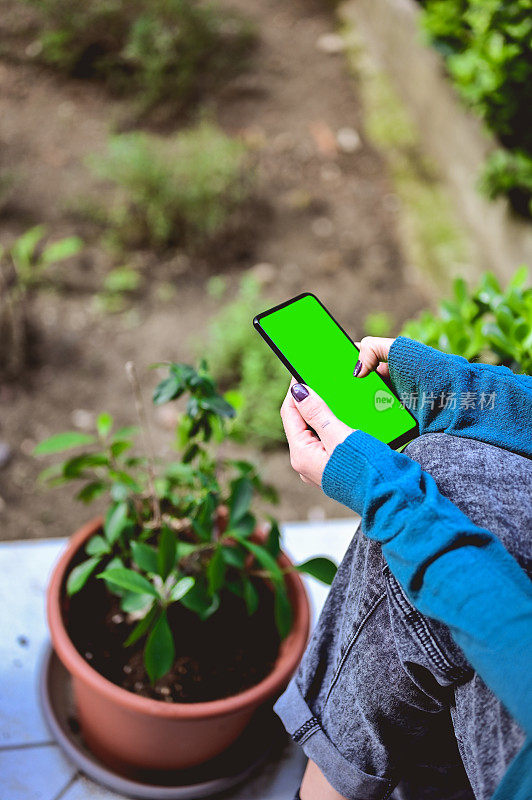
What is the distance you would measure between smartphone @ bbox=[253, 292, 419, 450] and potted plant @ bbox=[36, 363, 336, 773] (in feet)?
0.74

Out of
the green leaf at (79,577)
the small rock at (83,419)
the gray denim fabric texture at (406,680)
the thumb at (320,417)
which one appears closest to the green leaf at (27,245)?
the small rock at (83,419)

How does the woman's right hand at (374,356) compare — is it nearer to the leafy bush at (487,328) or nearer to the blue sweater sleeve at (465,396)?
the blue sweater sleeve at (465,396)

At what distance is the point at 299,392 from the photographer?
Answer: 1.15m

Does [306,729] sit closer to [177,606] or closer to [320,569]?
[320,569]

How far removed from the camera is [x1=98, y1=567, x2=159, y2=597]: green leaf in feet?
4.38

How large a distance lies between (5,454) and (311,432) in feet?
5.49

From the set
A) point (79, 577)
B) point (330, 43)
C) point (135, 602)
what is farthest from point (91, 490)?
point (330, 43)

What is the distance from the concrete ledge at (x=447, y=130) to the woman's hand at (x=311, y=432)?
2319mm

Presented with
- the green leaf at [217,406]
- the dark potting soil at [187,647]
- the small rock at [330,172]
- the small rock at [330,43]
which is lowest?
the dark potting soil at [187,647]

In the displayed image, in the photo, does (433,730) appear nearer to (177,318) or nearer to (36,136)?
(177,318)

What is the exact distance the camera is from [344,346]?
4.17 feet

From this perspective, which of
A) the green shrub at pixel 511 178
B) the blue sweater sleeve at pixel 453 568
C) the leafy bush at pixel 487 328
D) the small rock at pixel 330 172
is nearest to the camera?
the blue sweater sleeve at pixel 453 568

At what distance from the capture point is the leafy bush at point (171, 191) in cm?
312

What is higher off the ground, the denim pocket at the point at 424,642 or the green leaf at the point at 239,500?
the denim pocket at the point at 424,642
